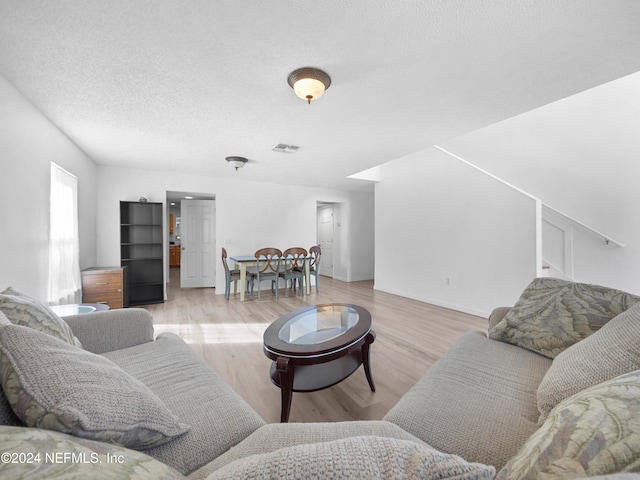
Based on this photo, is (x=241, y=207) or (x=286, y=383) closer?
→ (x=286, y=383)

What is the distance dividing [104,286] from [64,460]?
4.26 m

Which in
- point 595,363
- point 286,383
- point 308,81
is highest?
point 308,81

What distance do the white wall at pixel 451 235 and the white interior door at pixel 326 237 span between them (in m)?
2.06

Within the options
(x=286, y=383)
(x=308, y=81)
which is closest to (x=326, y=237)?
(x=308, y=81)

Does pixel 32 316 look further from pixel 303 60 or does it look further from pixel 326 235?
pixel 326 235

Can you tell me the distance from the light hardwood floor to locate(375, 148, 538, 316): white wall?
0.36 metres

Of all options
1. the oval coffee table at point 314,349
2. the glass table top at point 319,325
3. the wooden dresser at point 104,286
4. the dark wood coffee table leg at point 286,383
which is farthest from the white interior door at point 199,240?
the dark wood coffee table leg at point 286,383

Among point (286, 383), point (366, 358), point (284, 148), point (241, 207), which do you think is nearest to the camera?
point (286, 383)

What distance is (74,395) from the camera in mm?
675

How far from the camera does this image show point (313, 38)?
1.62m

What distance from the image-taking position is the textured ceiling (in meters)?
1.44

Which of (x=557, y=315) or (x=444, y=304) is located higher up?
(x=557, y=315)

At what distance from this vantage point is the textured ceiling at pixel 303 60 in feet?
4.72

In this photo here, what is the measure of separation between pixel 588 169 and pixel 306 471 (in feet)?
14.2
